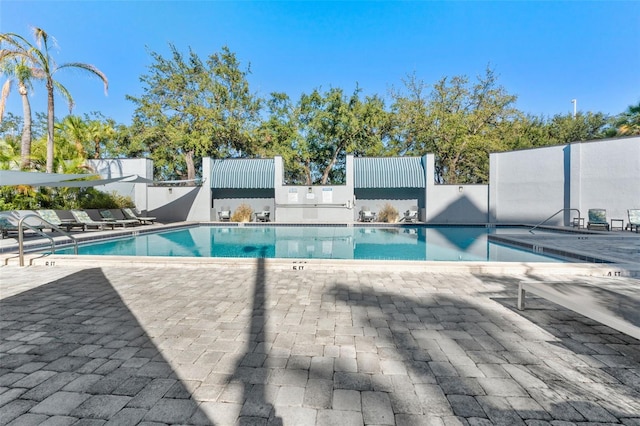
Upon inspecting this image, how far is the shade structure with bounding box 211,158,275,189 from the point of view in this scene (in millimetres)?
19297

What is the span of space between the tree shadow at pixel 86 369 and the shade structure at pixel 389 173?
16.5m

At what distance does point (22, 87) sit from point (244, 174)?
10502 mm

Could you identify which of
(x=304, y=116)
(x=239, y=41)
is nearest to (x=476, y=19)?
(x=304, y=116)

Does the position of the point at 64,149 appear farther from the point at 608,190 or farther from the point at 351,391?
the point at 608,190

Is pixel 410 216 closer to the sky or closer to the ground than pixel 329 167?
closer to the ground

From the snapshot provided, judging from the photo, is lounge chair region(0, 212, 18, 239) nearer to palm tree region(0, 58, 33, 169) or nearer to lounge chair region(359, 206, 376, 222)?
palm tree region(0, 58, 33, 169)

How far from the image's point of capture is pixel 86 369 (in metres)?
2.30

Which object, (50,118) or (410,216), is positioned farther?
(410,216)

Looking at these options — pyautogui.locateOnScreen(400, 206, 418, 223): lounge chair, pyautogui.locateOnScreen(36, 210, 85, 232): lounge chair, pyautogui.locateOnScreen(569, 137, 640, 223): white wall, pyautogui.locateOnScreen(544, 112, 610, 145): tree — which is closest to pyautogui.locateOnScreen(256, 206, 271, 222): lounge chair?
pyautogui.locateOnScreen(400, 206, 418, 223): lounge chair

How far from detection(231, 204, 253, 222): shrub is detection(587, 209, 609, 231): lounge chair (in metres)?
17.3

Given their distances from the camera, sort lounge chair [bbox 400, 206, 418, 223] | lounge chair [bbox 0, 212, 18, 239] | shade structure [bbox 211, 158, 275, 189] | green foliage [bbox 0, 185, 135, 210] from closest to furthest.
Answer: lounge chair [bbox 0, 212, 18, 239], green foliage [bbox 0, 185, 135, 210], lounge chair [bbox 400, 206, 418, 223], shade structure [bbox 211, 158, 275, 189]

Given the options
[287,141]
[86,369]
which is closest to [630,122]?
[287,141]

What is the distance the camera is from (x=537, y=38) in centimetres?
1830

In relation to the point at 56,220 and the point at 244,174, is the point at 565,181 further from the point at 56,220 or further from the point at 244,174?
the point at 56,220
